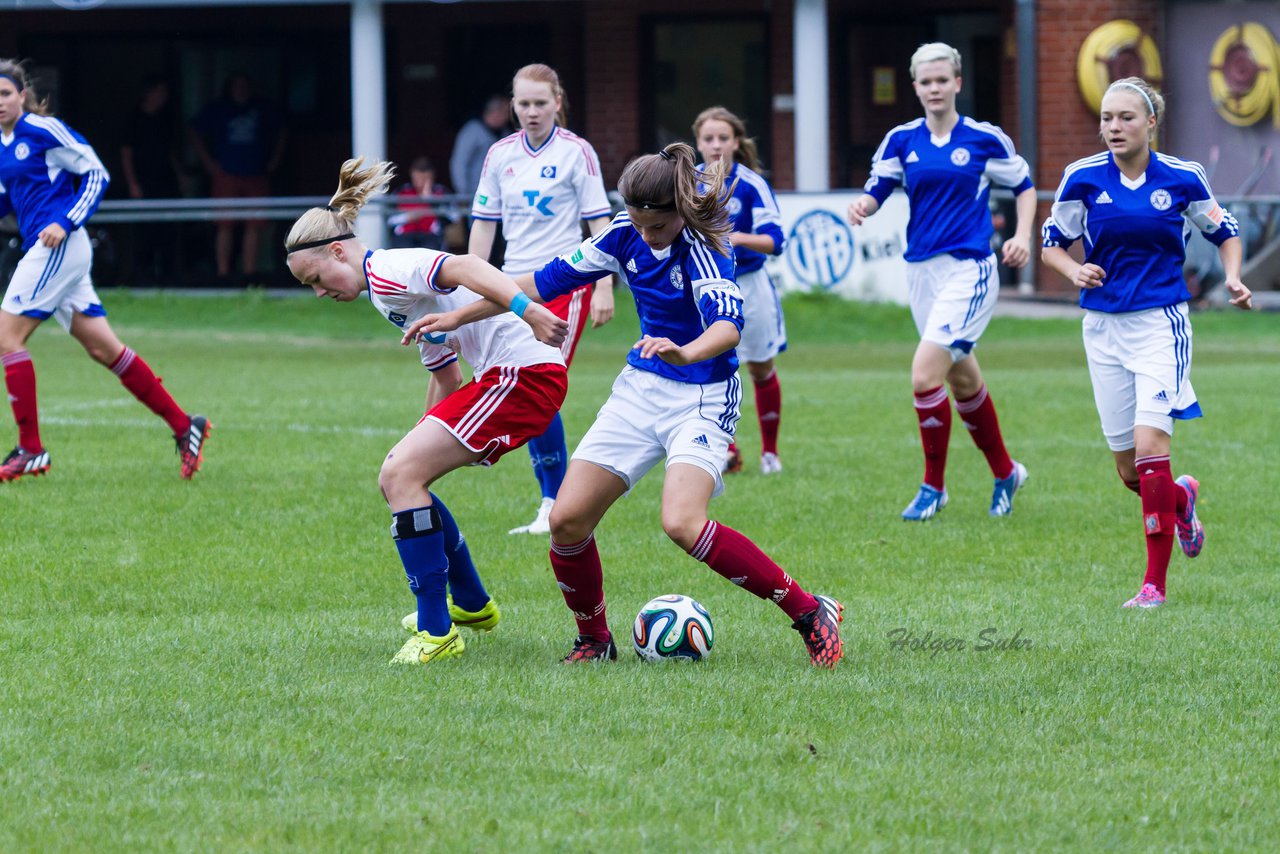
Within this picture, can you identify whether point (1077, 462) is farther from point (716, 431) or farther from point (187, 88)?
point (187, 88)

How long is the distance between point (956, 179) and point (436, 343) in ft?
11.4

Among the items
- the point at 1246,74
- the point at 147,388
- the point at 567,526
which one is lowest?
the point at 567,526

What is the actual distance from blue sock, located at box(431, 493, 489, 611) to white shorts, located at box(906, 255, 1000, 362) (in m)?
3.24

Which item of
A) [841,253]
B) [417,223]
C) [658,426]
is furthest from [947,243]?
[417,223]

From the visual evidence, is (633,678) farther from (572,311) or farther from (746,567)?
(572,311)

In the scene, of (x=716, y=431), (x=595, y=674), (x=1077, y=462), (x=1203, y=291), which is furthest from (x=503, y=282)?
(x=1203, y=291)

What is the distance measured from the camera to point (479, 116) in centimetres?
2270

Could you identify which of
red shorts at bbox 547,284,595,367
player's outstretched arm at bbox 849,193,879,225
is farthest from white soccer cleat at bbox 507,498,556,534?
player's outstretched arm at bbox 849,193,879,225

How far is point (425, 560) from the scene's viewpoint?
5363mm

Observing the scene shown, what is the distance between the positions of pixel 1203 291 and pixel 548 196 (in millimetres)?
12419

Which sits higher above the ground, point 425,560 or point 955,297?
point 955,297

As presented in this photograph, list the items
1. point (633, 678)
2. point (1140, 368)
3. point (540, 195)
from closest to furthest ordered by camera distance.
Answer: point (633, 678) → point (1140, 368) → point (540, 195)

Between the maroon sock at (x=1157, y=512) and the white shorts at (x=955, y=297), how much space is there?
1834mm
